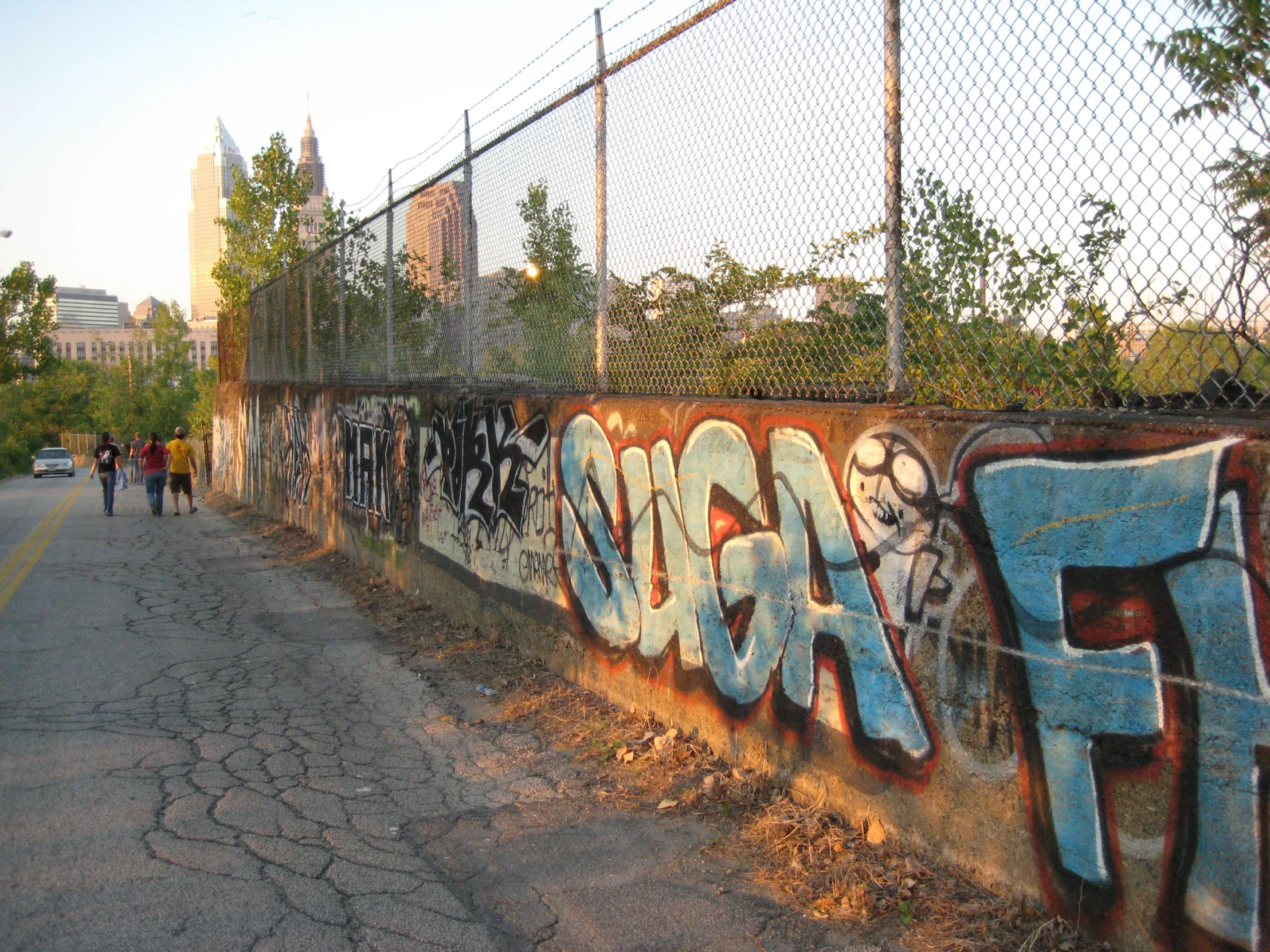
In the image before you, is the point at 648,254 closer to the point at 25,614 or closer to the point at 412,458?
the point at 412,458

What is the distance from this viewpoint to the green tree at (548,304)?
6074 millimetres

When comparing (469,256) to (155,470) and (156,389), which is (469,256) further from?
(156,389)

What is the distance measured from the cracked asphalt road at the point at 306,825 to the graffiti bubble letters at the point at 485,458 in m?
1.12

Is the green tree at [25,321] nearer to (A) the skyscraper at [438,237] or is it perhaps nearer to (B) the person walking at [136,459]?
(B) the person walking at [136,459]

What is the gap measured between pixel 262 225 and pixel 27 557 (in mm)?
17454

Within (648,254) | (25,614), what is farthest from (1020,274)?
(25,614)

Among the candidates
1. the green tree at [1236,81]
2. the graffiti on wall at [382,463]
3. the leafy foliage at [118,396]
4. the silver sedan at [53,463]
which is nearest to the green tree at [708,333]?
the green tree at [1236,81]

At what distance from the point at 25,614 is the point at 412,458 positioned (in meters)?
3.38

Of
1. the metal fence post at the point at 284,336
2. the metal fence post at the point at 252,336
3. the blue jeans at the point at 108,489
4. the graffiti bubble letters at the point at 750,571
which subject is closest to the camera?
the graffiti bubble letters at the point at 750,571

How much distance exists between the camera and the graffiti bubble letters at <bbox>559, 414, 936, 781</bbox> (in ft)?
11.8

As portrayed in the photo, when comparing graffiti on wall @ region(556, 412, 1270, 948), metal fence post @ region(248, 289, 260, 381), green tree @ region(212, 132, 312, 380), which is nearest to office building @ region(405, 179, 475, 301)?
graffiti on wall @ region(556, 412, 1270, 948)

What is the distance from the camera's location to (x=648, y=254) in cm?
532

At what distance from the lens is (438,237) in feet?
27.7

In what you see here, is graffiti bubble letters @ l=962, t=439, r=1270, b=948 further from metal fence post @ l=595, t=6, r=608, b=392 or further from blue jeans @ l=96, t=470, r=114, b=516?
blue jeans @ l=96, t=470, r=114, b=516
